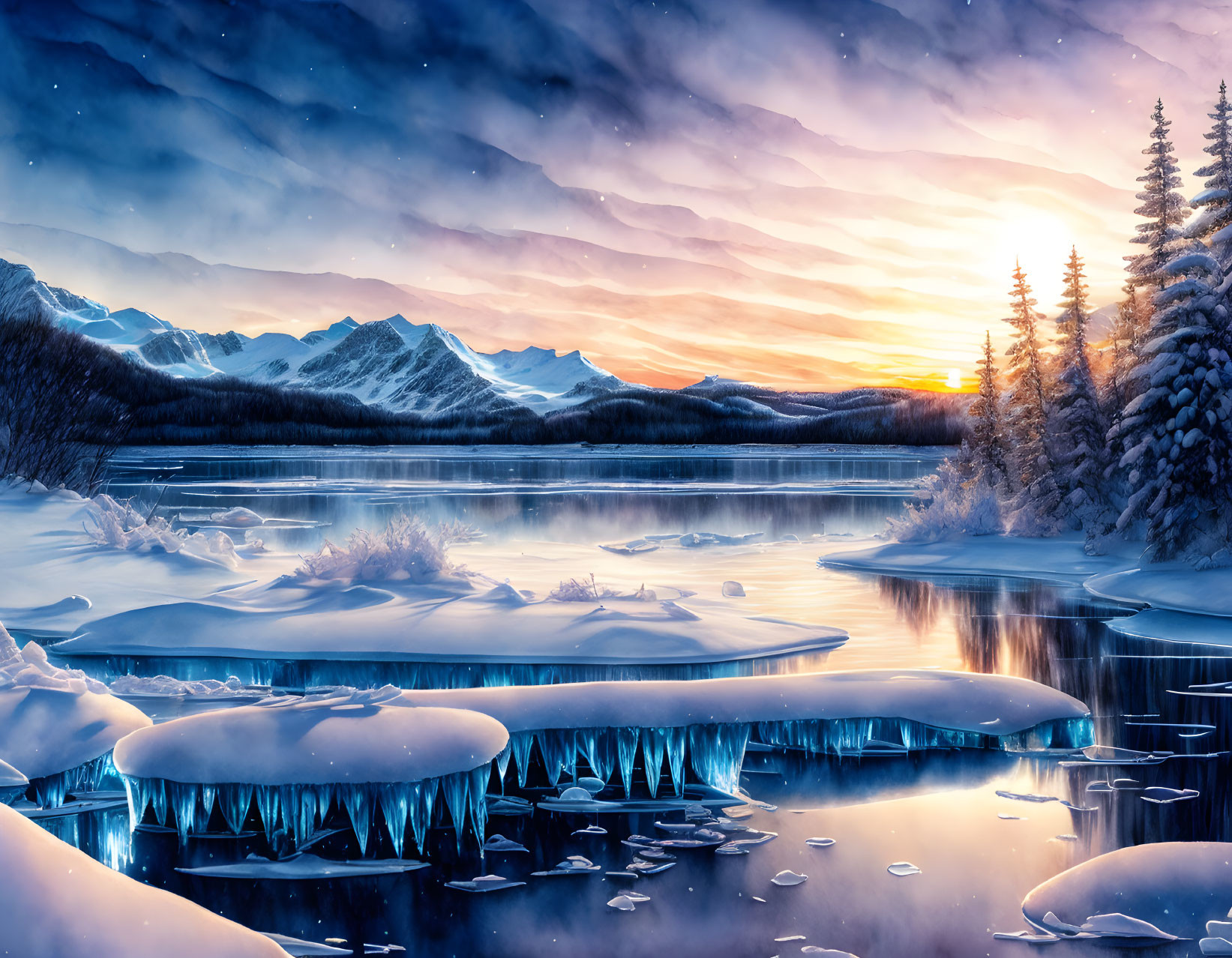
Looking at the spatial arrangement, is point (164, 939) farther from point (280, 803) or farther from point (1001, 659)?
point (1001, 659)

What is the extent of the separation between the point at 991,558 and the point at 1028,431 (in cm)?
617

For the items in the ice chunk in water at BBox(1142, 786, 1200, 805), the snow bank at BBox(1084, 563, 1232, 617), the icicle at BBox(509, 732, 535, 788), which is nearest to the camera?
the ice chunk in water at BBox(1142, 786, 1200, 805)

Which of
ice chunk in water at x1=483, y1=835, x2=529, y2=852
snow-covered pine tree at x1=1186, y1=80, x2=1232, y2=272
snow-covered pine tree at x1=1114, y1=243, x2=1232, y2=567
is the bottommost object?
ice chunk in water at x1=483, y1=835, x2=529, y2=852

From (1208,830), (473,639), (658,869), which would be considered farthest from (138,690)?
(1208,830)

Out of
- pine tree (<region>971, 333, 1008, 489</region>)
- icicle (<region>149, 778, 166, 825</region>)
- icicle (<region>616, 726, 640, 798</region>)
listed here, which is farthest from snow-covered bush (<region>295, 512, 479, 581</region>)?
pine tree (<region>971, 333, 1008, 489</region>)

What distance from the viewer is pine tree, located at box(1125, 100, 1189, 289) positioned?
2672 centimetres

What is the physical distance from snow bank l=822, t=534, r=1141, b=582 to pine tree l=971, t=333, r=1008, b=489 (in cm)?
523

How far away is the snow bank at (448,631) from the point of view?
571 inches

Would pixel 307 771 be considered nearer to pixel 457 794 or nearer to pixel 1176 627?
pixel 457 794

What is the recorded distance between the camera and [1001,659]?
15.0 m

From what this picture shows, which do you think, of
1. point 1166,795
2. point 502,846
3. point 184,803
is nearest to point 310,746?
point 184,803

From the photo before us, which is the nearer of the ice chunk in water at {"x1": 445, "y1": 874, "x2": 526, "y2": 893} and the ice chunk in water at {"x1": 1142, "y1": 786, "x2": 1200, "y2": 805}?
the ice chunk in water at {"x1": 445, "y1": 874, "x2": 526, "y2": 893}

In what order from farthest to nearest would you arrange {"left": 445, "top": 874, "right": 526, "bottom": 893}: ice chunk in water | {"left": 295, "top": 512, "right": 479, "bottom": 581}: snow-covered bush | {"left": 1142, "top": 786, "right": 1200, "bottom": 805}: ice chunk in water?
{"left": 295, "top": 512, "right": 479, "bottom": 581}: snow-covered bush
{"left": 1142, "top": 786, "right": 1200, "bottom": 805}: ice chunk in water
{"left": 445, "top": 874, "right": 526, "bottom": 893}: ice chunk in water

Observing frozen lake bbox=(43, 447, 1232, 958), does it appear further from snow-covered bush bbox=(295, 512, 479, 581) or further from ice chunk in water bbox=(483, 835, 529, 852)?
snow-covered bush bbox=(295, 512, 479, 581)
